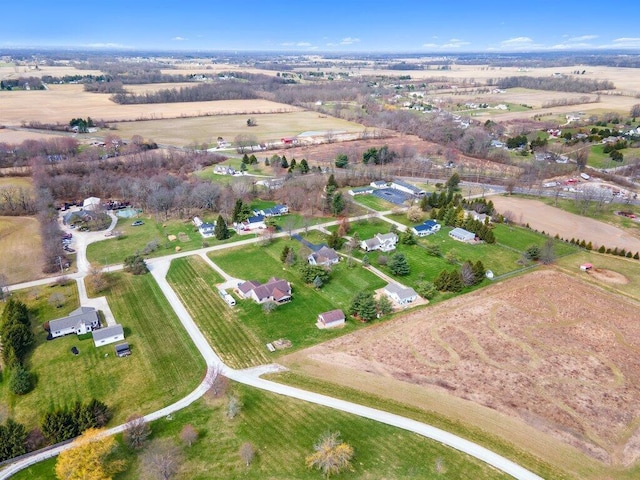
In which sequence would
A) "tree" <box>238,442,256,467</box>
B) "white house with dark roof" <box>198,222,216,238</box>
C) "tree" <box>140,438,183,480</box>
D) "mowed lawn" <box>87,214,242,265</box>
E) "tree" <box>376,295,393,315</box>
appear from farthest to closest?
"white house with dark roof" <box>198,222,216,238</box>, "mowed lawn" <box>87,214,242,265</box>, "tree" <box>376,295,393,315</box>, "tree" <box>238,442,256,467</box>, "tree" <box>140,438,183,480</box>

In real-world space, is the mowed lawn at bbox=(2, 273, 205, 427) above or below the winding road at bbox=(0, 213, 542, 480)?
below

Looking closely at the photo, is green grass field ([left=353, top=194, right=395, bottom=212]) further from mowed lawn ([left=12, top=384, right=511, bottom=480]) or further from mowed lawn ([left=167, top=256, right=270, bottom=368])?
mowed lawn ([left=12, top=384, right=511, bottom=480])

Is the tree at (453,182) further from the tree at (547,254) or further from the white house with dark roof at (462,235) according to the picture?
the tree at (547,254)

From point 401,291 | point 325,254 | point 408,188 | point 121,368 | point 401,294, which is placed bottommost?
point 121,368

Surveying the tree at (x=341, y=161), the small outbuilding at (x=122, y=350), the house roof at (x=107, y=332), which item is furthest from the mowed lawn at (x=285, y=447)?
the tree at (x=341, y=161)

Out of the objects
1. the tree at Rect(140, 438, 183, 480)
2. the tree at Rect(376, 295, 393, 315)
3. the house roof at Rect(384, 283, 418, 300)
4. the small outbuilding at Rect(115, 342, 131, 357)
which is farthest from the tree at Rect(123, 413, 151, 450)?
the house roof at Rect(384, 283, 418, 300)

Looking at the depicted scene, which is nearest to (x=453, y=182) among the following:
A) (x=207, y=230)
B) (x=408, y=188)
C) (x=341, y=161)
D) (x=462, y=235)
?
(x=408, y=188)

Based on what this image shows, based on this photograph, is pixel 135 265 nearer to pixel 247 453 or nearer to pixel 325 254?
pixel 325 254
